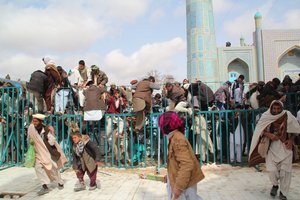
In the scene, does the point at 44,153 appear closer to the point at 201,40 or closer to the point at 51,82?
the point at 51,82

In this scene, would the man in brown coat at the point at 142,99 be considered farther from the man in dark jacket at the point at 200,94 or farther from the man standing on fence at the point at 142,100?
the man in dark jacket at the point at 200,94

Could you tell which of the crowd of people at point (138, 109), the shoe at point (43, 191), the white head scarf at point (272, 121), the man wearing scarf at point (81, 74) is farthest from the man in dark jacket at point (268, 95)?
the shoe at point (43, 191)

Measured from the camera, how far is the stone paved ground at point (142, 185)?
206 inches

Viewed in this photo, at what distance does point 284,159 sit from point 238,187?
1.18 metres

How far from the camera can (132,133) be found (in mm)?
7559

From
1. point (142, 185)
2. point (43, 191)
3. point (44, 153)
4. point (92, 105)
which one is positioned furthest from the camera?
point (92, 105)

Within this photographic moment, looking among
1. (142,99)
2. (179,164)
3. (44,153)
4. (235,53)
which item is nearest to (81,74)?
(142,99)

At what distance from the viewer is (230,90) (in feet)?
27.9

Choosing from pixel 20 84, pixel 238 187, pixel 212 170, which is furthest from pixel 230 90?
pixel 20 84

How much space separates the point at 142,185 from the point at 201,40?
52.4 feet

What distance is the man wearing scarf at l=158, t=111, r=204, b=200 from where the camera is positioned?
9.86 ft

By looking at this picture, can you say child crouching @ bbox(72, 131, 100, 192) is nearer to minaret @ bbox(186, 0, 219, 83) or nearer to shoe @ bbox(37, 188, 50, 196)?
shoe @ bbox(37, 188, 50, 196)

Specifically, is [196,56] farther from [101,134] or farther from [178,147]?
[178,147]

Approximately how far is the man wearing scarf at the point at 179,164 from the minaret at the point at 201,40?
56.9 feet
